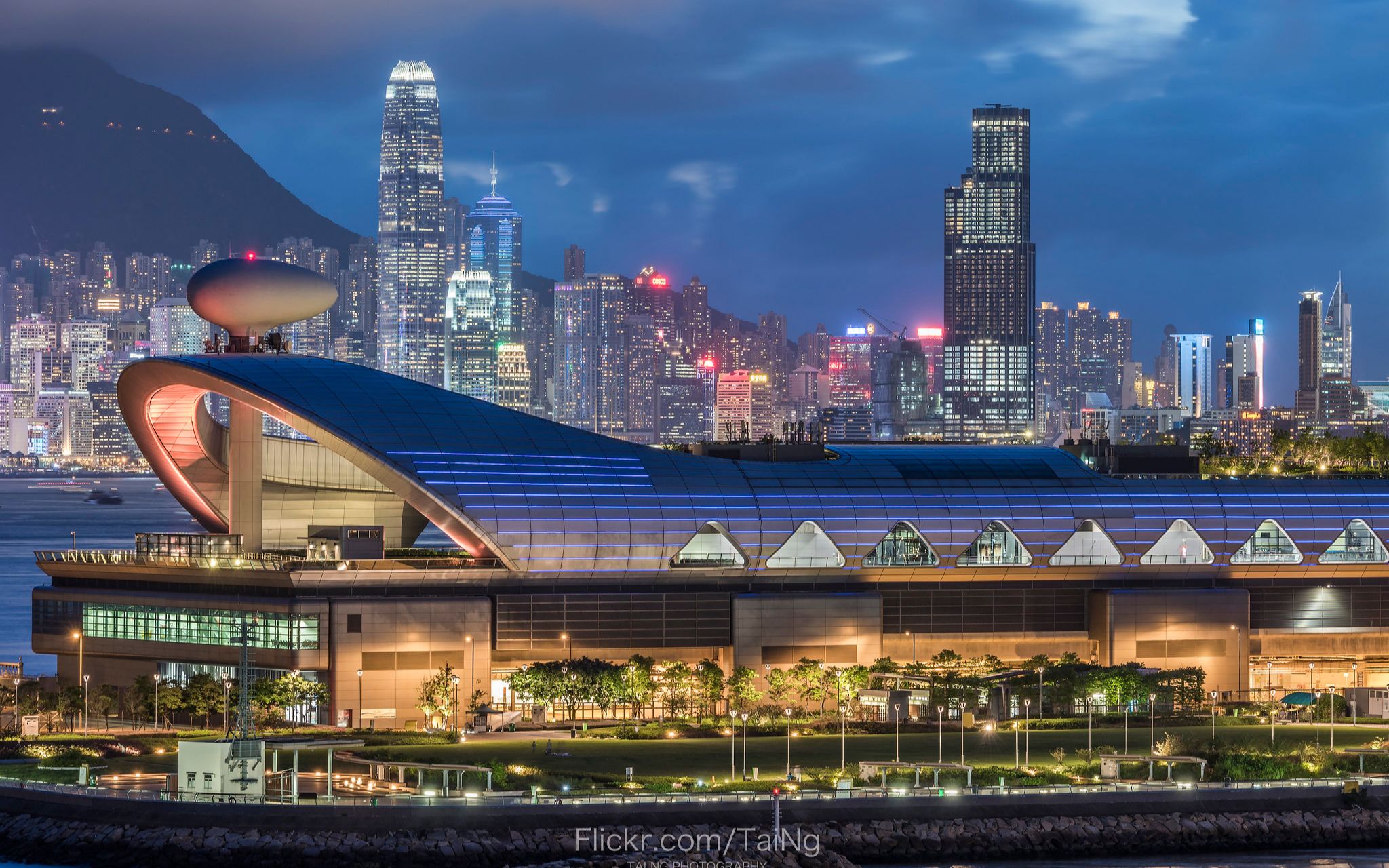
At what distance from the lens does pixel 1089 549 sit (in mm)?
127250

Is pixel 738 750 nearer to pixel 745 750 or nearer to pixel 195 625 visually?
pixel 745 750

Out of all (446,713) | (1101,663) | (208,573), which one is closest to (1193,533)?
(1101,663)

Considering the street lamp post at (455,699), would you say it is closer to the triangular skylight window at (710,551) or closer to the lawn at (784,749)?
the lawn at (784,749)

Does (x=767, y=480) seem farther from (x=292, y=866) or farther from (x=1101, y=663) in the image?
(x=292, y=866)

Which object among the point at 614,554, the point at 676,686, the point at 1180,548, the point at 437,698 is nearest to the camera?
the point at 437,698

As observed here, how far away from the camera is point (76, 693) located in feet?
367

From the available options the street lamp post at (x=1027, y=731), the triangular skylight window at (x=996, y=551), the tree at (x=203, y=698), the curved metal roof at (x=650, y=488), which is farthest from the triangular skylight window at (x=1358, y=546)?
the tree at (x=203, y=698)

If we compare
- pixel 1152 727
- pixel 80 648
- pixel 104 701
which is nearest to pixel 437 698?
pixel 104 701

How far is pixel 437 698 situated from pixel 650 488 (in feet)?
54.6

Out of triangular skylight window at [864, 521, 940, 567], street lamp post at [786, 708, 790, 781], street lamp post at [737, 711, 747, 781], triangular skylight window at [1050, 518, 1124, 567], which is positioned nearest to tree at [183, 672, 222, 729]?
street lamp post at [737, 711, 747, 781]

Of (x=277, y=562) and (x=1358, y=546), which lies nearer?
(x=277, y=562)

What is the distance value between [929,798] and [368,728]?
32.6 metres

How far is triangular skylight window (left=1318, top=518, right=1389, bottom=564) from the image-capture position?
130125mm

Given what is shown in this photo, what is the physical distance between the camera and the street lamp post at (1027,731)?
320ft
